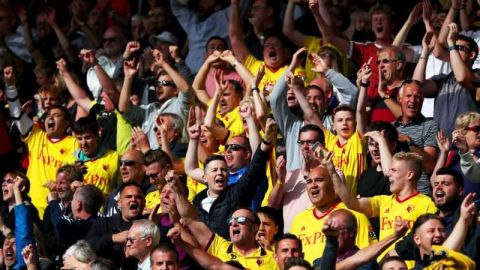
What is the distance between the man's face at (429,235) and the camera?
12.9m

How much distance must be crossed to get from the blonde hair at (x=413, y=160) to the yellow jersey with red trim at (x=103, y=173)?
3891 mm

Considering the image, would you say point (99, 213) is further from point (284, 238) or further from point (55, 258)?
point (284, 238)

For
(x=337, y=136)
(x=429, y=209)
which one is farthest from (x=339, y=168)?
A: (x=429, y=209)

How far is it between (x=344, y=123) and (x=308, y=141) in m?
0.42

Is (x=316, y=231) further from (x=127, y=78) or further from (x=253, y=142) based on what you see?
(x=127, y=78)

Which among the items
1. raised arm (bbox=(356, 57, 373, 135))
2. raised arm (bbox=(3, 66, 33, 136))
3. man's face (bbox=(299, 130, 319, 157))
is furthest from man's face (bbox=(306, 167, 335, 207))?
raised arm (bbox=(3, 66, 33, 136))

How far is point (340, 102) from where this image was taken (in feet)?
52.8

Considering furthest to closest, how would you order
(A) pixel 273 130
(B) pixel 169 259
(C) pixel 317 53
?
(C) pixel 317 53, (A) pixel 273 130, (B) pixel 169 259

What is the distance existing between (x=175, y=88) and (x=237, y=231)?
4089 millimetres

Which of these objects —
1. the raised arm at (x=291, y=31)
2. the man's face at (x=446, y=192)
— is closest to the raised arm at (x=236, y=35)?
the raised arm at (x=291, y=31)

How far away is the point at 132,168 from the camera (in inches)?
642

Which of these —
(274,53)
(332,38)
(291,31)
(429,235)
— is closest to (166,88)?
(274,53)

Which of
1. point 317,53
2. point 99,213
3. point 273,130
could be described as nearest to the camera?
point 273,130

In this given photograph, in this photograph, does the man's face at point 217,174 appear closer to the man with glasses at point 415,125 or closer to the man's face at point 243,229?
the man's face at point 243,229
